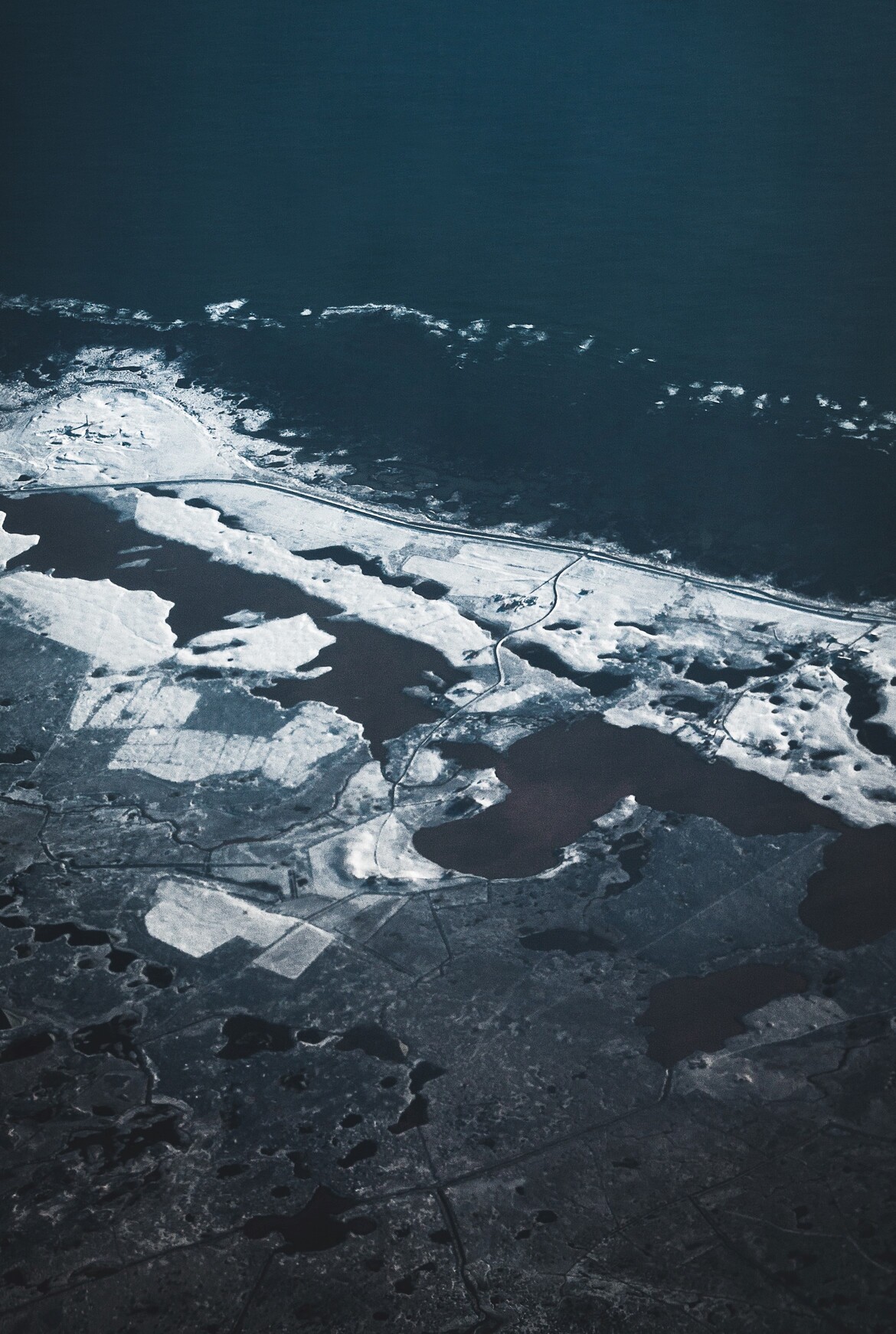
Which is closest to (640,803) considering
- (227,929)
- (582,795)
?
(582,795)

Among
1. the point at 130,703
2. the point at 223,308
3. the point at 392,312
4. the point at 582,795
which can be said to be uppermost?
the point at 392,312

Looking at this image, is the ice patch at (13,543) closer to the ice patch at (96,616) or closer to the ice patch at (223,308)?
the ice patch at (96,616)

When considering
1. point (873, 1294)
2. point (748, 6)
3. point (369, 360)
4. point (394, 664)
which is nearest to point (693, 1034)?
point (873, 1294)

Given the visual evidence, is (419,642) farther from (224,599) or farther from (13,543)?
(13,543)

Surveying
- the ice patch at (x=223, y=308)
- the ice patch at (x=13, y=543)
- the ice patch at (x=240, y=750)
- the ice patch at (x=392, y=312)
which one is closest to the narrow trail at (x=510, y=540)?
the ice patch at (x=13, y=543)

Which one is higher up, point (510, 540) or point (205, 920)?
point (510, 540)
